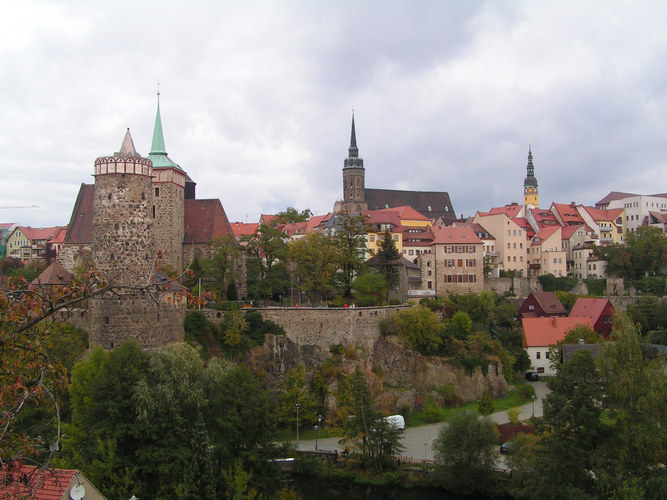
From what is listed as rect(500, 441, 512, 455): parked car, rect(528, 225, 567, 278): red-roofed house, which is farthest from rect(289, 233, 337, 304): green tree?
rect(528, 225, 567, 278): red-roofed house

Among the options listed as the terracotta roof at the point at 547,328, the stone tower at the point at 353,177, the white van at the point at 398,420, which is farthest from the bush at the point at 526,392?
the stone tower at the point at 353,177

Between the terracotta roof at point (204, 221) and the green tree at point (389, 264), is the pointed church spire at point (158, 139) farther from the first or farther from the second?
the green tree at point (389, 264)

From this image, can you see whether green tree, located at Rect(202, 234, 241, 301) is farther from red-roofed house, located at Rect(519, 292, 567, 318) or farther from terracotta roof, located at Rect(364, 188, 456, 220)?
terracotta roof, located at Rect(364, 188, 456, 220)

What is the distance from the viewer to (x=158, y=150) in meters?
51.6

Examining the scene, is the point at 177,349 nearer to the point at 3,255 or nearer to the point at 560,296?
the point at 560,296

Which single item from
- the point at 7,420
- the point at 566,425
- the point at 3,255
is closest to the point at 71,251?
the point at 566,425

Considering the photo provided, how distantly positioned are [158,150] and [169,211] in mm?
6677

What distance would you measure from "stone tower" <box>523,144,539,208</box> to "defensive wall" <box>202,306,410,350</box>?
237 feet

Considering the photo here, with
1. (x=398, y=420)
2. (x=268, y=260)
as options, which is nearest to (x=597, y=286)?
(x=268, y=260)

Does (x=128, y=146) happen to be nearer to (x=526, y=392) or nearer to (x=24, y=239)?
(x=526, y=392)

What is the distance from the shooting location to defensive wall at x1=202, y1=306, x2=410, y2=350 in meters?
39.8

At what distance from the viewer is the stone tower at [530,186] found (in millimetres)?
106312

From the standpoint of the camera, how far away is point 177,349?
30.8m

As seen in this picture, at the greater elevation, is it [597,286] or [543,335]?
[597,286]
